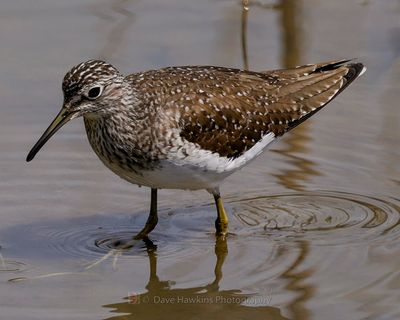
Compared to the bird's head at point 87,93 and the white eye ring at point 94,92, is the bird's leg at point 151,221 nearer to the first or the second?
the bird's head at point 87,93

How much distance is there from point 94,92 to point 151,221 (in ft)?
5.11

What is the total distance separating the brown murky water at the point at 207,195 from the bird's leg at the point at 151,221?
0.14 m

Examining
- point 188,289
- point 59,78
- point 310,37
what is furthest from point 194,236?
Answer: point 310,37

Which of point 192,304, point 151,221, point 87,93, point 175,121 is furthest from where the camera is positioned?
point 151,221

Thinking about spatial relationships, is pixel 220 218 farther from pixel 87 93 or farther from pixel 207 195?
pixel 87 93

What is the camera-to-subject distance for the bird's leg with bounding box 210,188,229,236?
11854 millimetres

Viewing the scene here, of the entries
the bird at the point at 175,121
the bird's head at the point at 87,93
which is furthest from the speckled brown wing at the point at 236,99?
the bird's head at the point at 87,93

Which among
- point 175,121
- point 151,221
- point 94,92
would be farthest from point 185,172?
point 94,92

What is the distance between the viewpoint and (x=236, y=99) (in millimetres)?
11891

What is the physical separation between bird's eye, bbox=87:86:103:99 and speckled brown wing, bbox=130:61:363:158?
52cm

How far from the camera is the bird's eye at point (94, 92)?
11.1 meters

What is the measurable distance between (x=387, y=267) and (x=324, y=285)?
2.35 ft

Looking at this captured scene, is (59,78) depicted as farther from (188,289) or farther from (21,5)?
(188,289)

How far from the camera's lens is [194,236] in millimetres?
11922
